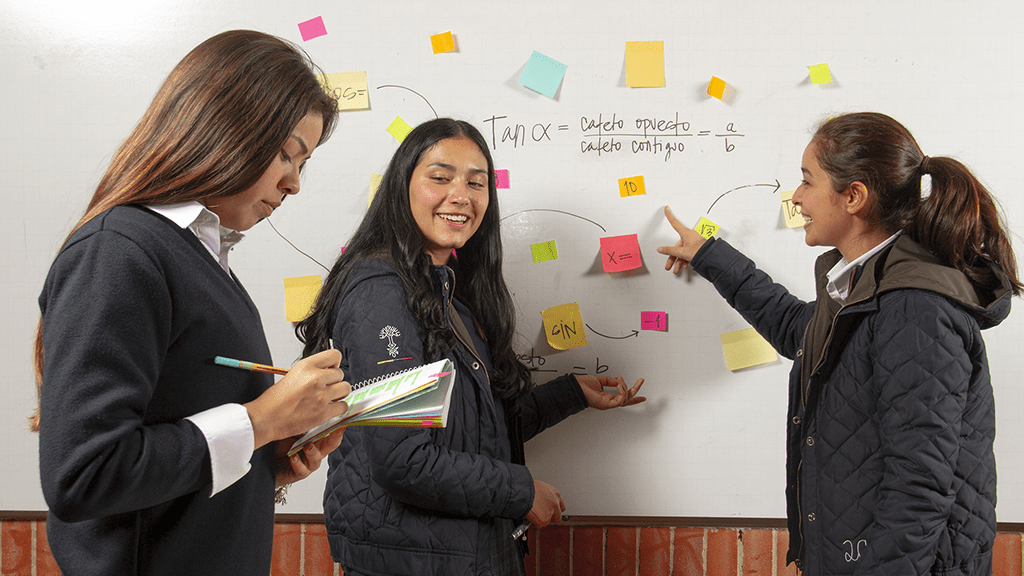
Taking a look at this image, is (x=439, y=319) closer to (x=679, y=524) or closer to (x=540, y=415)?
(x=540, y=415)

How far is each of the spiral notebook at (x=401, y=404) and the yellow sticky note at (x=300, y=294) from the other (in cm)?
86

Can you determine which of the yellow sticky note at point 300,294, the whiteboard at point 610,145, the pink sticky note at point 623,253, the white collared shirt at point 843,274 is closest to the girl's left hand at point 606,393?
the whiteboard at point 610,145

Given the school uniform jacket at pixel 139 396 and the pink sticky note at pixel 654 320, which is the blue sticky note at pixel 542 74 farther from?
the school uniform jacket at pixel 139 396

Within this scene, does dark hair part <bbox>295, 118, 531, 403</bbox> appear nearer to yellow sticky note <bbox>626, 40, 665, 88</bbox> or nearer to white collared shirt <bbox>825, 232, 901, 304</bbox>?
yellow sticky note <bbox>626, 40, 665, 88</bbox>

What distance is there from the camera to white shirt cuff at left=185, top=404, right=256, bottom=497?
27.6 inches

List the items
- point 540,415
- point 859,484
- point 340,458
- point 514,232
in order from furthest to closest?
point 514,232
point 540,415
point 340,458
point 859,484

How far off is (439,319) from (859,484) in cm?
83

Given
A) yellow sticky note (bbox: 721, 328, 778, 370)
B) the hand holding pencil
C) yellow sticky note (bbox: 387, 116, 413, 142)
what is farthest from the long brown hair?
yellow sticky note (bbox: 721, 328, 778, 370)

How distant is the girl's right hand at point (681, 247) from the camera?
1.59 metres

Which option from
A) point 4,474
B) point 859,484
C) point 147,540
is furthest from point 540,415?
point 4,474

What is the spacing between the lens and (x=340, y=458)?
51.4 inches

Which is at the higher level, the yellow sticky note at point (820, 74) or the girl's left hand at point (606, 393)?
the yellow sticky note at point (820, 74)

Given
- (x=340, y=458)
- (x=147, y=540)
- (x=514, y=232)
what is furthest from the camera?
(x=514, y=232)

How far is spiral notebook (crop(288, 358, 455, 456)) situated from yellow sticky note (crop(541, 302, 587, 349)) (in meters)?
0.80
